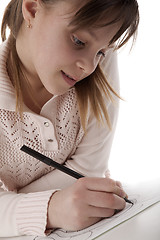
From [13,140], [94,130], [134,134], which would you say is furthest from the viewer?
[134,134]

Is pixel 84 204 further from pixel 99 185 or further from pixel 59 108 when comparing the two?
pixel 59 108

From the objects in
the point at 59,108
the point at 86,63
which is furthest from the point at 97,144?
the point at 86,63

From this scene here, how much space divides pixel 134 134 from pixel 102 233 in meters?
0.62

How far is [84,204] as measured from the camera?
1.79 feet

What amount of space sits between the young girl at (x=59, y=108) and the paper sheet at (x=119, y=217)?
1 centimetres

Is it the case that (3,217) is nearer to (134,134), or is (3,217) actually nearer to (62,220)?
(62,220)

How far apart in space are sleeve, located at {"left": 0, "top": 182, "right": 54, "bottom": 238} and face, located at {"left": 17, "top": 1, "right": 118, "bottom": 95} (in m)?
0.20

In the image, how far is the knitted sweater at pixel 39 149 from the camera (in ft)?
1.93

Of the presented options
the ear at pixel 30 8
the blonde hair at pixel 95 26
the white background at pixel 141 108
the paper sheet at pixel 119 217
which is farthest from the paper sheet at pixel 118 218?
the ear at pixel 30 8

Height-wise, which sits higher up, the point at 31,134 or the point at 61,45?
the point at 61,45

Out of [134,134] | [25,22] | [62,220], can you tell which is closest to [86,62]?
[25,22]

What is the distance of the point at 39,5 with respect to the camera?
25.1 inches

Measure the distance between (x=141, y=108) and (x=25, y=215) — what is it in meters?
0.69

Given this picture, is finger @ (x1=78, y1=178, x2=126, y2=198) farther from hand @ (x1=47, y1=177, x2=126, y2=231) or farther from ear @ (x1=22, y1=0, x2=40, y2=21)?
ear @ (x1=22, y1=0, x2=40, y2=21)
